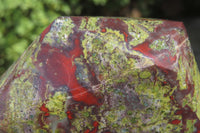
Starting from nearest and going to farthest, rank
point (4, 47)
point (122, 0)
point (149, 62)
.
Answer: point (149, 62) → point (4, 47) → point (122, 0)

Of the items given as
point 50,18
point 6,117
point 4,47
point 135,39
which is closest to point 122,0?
point 50,18

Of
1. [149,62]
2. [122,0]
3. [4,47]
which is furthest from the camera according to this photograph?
[122,0]

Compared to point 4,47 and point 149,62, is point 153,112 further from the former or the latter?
point 4,47

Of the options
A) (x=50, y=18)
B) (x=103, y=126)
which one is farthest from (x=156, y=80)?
(x=50, y=18)

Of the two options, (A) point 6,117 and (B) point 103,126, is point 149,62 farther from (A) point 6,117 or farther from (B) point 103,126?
(A) point 6,117

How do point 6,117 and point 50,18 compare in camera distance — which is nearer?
point 6,117

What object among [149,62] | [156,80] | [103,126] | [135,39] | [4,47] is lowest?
[103,126]

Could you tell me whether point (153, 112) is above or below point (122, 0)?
below
